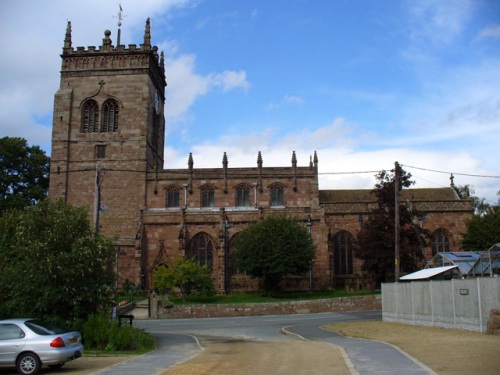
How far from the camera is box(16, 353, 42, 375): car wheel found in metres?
14.2

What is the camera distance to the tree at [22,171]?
199 ft

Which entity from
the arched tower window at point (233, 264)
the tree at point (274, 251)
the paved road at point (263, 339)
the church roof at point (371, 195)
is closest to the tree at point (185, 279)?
the tree at point (274, 251)

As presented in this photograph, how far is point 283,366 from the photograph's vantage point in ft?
44.8

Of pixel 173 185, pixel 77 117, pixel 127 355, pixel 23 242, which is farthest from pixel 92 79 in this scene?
pixel 127 355

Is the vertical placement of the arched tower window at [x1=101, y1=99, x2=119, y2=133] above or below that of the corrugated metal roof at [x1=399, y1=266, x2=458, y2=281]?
above

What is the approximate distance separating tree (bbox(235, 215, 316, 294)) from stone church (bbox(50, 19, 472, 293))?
4789mm

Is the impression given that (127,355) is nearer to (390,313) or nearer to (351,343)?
(351,343)

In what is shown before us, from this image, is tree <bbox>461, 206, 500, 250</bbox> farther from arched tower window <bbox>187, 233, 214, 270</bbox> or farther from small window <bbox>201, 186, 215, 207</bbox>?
small window <bbox>201, 186, 215, 207</bbox>

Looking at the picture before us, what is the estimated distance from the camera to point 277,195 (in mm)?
56844

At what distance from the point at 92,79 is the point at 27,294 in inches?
1587

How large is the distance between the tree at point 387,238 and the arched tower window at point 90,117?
98.2 ft

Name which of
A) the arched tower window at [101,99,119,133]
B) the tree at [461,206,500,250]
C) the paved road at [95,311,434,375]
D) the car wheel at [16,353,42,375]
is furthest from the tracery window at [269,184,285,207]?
the car wheel at [16,353,42,375]

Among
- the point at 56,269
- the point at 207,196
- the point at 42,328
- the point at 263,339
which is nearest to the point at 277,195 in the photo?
the point at 207,196

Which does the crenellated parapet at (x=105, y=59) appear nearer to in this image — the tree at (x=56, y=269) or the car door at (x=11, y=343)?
the tree at (x=56, y=269)
